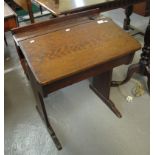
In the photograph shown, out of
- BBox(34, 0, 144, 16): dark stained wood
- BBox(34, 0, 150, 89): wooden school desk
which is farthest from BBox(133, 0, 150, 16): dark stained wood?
BBox(34, 0, 144, 16): dark stained wood

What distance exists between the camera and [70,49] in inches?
47.6

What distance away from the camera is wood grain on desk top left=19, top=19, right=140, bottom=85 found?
108 cm

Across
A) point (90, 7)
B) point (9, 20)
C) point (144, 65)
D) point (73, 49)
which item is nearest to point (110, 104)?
point (144, 65)

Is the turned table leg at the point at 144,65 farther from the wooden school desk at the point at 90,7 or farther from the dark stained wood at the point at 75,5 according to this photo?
the dark stained wood at the point at 75,5

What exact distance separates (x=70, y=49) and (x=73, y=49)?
19 mm

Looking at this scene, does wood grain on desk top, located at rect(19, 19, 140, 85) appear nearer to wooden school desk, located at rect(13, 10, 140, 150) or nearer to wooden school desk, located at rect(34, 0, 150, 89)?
wooden school desk, located at rect(13, 10, 140, 150)

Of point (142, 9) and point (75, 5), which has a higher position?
point (75, 5)

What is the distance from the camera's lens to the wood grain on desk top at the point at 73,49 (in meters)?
1.08

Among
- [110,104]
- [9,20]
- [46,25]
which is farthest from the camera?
[9,20]

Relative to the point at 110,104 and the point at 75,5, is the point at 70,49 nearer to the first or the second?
the point at 75,5

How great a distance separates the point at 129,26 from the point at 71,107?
1755mm

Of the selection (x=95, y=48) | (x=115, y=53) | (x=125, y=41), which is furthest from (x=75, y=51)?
(x=125, y=41)

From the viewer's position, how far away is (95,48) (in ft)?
4.00

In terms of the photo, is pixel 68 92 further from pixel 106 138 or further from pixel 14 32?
pixel 14 32
